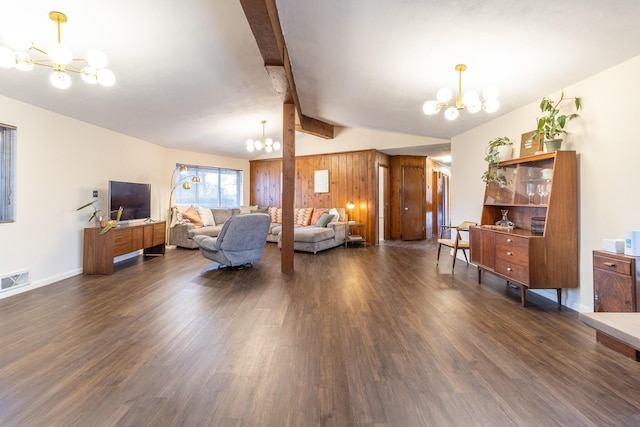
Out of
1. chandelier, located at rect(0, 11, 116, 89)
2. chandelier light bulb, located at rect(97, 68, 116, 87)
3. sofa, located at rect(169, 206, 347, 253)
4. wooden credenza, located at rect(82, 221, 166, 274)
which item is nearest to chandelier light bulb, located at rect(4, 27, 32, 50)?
chandelier, located at rect(0, 11, 116, 89)

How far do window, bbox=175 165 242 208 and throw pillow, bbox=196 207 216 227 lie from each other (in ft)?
1.84

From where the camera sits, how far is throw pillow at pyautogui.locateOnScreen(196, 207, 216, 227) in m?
7.41

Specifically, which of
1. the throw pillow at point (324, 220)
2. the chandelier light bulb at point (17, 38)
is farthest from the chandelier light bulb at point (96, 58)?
the throw pillow at point (324, 220)

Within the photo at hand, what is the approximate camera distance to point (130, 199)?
17.2 feet

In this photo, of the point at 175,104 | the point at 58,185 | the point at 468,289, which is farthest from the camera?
the point at 175,104

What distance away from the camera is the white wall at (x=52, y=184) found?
11.5 ft

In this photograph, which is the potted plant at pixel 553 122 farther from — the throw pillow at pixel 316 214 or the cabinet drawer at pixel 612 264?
the throw pillow at pixel 316 214

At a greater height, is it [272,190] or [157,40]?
[157,40]

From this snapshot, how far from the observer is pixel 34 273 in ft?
12.1

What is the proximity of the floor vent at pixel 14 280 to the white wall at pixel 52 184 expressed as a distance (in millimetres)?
51

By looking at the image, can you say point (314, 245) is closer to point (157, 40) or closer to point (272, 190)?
point (272, 190)

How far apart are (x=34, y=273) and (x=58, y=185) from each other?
123 cm

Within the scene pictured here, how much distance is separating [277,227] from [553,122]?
19.2 ft

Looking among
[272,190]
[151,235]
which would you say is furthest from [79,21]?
[272,190]
